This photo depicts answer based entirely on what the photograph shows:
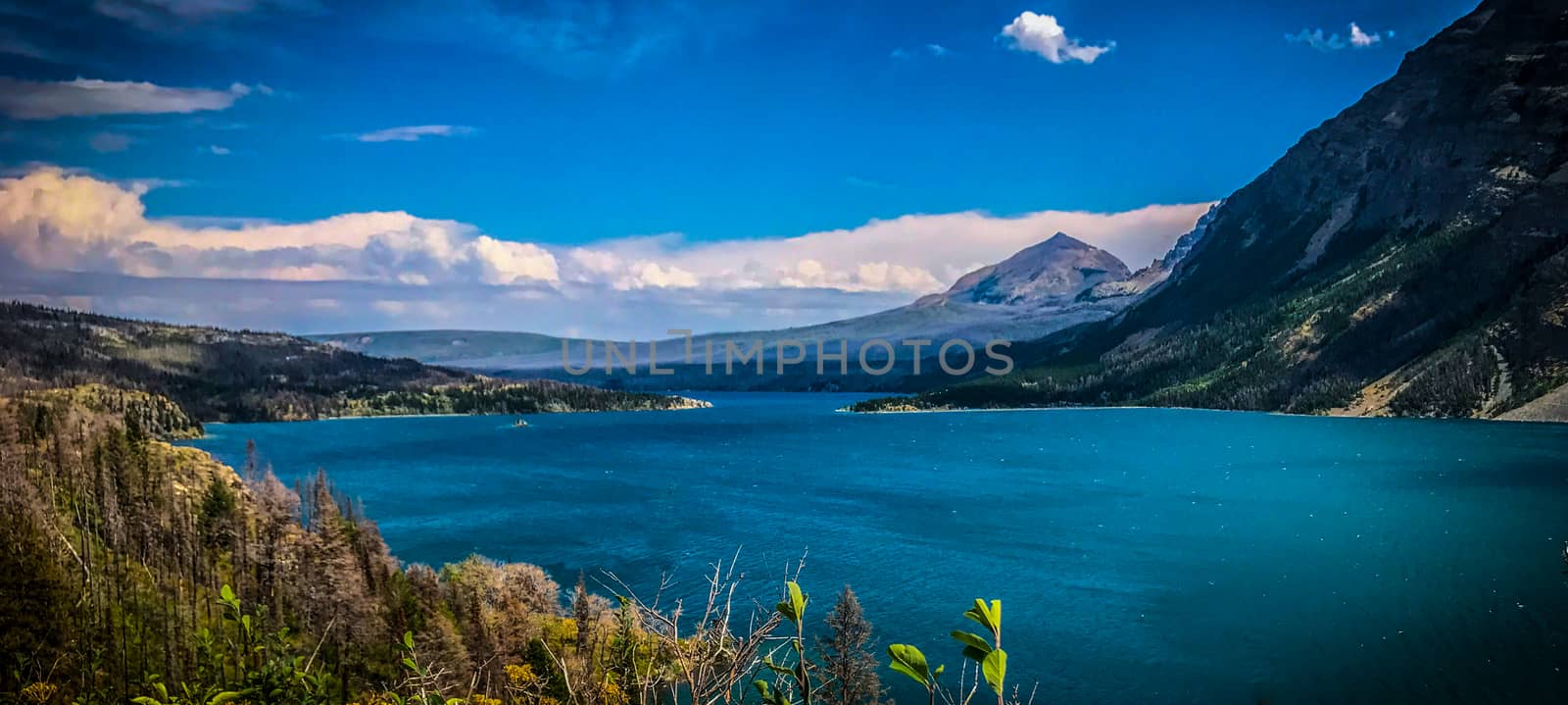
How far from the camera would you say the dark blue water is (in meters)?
38.2

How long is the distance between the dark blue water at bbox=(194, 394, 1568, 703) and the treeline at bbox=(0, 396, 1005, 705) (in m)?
8.97

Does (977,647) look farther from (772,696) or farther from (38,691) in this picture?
(38,691)

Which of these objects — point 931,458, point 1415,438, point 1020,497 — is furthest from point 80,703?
point 1415,438

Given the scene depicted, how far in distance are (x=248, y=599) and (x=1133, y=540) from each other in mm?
57950

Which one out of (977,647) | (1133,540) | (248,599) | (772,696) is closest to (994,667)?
(977,647)

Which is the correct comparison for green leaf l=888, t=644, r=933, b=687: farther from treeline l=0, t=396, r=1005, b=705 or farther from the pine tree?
the pine tree

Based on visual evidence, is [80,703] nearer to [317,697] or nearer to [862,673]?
[317,697]

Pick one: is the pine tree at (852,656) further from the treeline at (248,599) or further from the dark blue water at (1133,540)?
the dark blue water at (1133,540)

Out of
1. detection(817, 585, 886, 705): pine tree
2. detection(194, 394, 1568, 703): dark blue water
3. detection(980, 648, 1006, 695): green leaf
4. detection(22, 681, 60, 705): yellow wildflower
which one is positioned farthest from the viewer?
detection(194, 394, 1568, 703): dark blue water

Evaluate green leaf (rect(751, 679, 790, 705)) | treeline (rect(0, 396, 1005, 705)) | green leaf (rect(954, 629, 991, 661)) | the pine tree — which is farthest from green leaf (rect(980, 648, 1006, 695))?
the pine tree

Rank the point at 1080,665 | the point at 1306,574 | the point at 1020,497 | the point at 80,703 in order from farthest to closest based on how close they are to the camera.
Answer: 1. the point at 1020,497
2. the point at 1306,574
3. the point at 1080,665
4. the point at 80,703

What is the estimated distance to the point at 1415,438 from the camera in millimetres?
132625

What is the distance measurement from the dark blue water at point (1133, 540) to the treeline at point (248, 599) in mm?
8969

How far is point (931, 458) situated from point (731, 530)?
214ft
